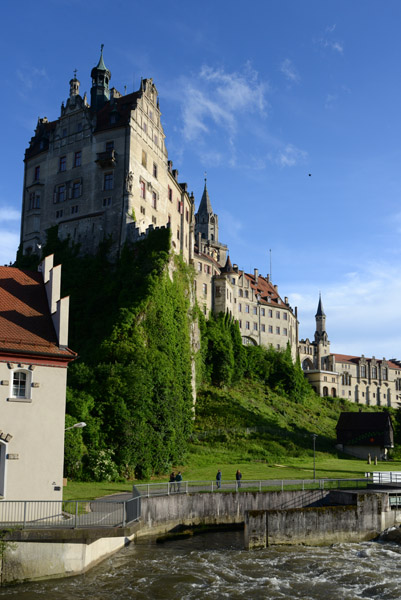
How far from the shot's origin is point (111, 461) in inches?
1740

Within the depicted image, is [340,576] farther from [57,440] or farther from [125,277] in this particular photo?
[125,277]

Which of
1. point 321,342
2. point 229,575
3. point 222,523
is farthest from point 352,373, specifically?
point 229,575

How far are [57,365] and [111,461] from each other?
17591mm

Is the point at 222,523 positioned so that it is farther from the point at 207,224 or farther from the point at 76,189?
the point at 207,224

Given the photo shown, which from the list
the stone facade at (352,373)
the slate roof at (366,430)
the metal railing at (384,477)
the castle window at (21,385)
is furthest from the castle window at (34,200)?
the stone facade at (352,373)

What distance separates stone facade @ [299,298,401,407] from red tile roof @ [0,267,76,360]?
114941mm

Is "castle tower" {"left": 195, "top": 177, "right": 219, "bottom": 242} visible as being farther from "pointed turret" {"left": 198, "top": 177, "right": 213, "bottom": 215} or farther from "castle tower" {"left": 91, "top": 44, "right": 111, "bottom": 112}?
"castle tower" {"left": 91, "top": 44, "right": 111, "bottom": 112}

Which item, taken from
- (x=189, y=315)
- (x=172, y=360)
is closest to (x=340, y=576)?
(x=172, y=360)

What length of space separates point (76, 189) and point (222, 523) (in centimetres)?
4207

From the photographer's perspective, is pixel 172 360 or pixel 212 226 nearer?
pixel 172 360

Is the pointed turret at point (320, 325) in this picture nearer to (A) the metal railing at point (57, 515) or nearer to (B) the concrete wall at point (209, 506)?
(B) the concrete wall at point (209, 506)

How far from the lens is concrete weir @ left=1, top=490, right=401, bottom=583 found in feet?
76.9

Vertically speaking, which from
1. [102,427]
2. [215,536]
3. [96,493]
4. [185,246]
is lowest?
[215,536]

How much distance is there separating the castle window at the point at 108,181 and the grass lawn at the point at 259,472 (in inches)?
1215
